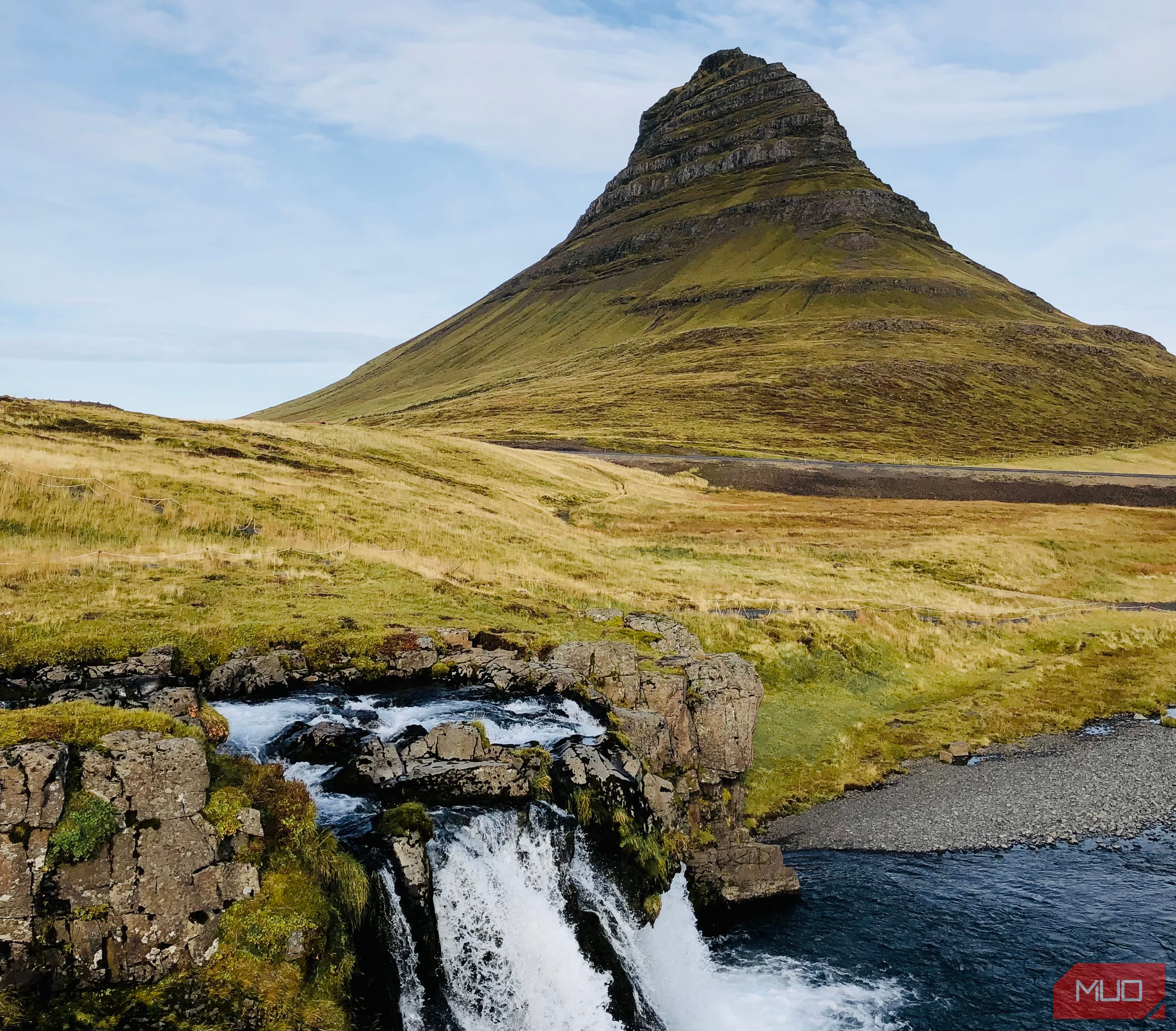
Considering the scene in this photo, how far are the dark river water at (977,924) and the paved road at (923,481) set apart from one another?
8628 cm

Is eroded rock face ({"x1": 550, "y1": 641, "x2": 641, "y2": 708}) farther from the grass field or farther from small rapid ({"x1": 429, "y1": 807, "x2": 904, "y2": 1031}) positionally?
small rapid ({"x1": 429, "y1": 807, "x2": 904, "y2": 1031})

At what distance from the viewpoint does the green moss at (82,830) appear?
1359cm

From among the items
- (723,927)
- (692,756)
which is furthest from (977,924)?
(692,756)

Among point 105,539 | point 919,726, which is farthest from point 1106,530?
point 105,539

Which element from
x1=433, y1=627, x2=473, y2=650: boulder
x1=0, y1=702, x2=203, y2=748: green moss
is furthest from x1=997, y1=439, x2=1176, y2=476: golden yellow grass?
x1=0, y1=702, x2=203, y2=748: green moss

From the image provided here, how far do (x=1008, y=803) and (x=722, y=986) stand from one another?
51.3ft

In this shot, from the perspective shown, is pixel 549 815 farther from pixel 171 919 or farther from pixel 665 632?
pixel 665 632

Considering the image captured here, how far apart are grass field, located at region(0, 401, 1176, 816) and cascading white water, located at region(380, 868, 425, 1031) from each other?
1182 cm

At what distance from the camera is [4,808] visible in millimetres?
13367

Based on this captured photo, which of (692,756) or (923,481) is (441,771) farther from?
(923,481)

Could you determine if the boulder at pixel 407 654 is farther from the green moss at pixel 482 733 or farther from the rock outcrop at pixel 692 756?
the green moss at pixel 482 733

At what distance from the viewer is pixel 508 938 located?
17578mm

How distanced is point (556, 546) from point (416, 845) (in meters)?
39.8

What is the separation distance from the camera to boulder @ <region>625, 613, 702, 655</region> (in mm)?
31125
